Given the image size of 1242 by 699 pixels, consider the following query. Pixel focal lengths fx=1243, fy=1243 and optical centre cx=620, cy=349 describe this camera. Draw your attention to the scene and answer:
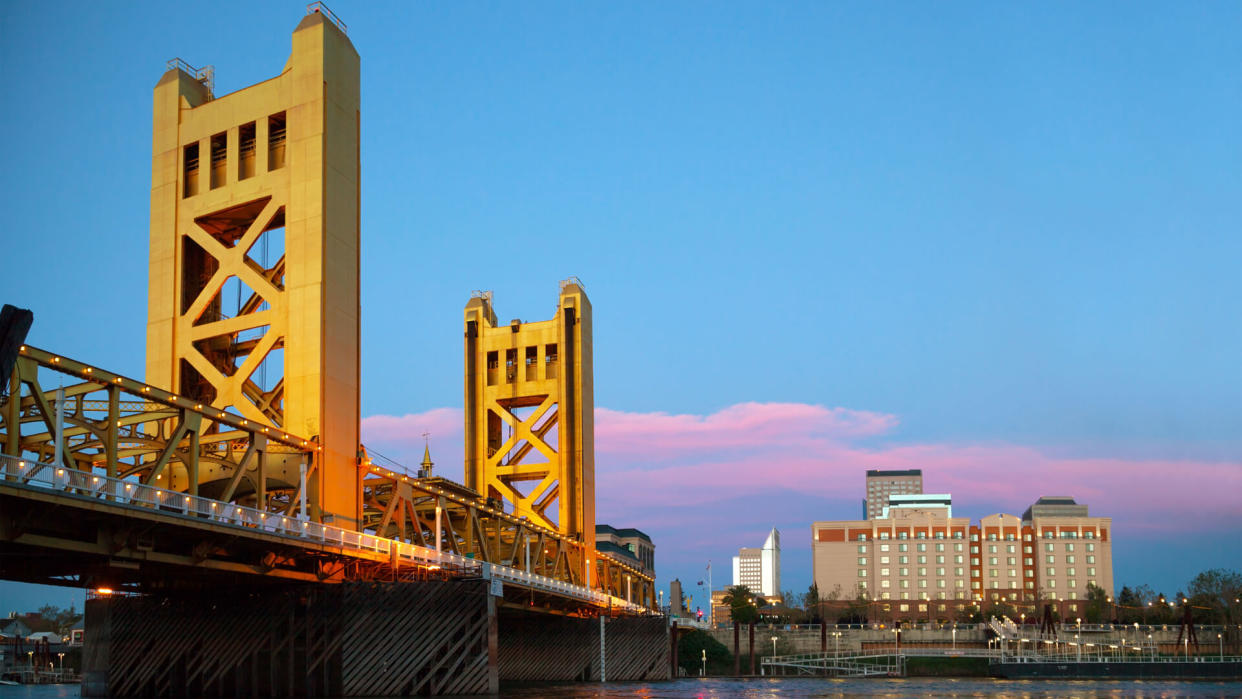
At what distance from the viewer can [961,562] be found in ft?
581

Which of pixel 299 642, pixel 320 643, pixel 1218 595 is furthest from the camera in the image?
pixel 1218 595

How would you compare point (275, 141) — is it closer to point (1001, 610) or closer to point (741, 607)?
point (741, 607)

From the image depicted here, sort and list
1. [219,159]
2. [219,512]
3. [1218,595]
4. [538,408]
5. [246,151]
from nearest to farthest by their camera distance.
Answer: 1. [219,512]
2. [246,151]
3. [219,159]
4. [538,408]
5. [1218,595]

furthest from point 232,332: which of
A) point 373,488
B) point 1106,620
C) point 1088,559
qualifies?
point 1088,559

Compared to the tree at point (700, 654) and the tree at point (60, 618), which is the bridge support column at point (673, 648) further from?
the tree at point (60, 618)

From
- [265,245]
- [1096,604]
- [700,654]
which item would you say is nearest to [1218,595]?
[1096,604]

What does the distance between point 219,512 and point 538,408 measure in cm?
5580

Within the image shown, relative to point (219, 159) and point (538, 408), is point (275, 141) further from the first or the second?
point (538, 408)

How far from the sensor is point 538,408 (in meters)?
93.4

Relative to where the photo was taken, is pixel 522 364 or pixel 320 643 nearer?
pixel 320 643

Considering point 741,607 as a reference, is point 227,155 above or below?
above

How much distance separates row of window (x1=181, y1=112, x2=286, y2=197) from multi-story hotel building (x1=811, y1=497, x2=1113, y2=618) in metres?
134

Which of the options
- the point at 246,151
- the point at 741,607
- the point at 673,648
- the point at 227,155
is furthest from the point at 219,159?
the point at 741,607

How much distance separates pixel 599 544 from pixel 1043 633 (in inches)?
2335
